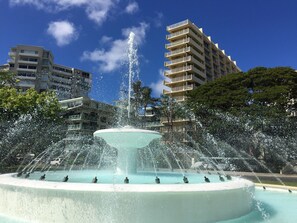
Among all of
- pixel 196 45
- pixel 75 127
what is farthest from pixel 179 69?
pixel 75 127

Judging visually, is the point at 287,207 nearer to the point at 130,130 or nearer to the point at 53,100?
the point at 130,130

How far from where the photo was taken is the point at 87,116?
82.1 m

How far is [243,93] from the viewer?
4606 cm

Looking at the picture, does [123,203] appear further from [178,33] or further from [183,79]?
[178,33]

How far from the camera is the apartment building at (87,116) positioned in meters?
78.7

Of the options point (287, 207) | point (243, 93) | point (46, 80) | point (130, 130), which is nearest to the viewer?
point (287, 207)

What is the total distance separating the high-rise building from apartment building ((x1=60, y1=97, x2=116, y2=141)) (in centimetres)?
1880

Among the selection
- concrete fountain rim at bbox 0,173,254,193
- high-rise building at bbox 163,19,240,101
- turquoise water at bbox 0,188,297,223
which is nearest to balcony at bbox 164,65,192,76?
high-rise building at bbox 163,19,240,101

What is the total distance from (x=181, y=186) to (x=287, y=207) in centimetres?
515

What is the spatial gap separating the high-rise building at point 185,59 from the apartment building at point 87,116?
18.8 metres

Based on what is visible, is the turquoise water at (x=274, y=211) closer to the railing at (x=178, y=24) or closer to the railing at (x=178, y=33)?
the railing at (x=178, y=33)

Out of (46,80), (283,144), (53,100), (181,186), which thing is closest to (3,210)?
(181,186)

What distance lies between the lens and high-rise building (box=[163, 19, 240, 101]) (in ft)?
249

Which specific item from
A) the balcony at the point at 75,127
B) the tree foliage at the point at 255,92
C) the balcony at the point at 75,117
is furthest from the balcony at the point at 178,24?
the balcony at the point at 75,127
